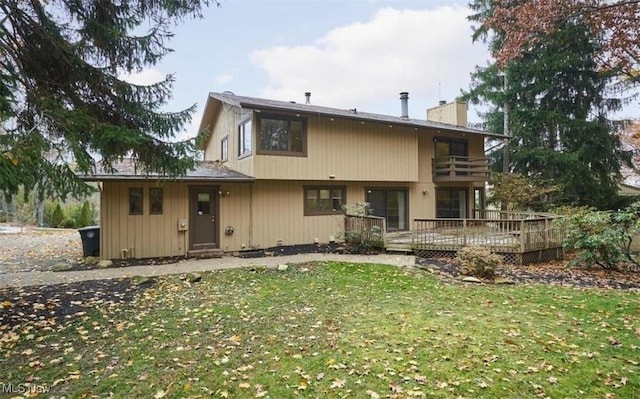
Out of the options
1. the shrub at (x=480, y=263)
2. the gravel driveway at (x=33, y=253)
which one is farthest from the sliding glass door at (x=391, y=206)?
the gravel driveway at (x=33, y=253)

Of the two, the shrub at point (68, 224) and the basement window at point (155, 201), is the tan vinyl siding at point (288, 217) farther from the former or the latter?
the shrub at point (68, 224)

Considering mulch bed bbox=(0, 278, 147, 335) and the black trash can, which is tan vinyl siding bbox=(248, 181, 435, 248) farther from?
mulch bed bbox=(0, 278, 147, 335)

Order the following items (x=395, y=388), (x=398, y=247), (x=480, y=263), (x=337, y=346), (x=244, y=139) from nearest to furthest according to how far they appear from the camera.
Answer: (x=395, y=388)
(x=337, y=346)
(x=480, y=263)
(x=398, y=247)
(x=244, y=139)

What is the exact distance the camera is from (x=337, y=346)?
14.1 feet

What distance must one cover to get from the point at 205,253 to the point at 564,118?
55.8 feet

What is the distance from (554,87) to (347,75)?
14.2 meters

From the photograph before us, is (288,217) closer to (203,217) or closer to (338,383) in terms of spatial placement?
(203,217)

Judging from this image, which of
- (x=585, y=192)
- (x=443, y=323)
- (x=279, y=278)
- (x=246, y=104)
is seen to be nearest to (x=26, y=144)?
(x=279, y=278)

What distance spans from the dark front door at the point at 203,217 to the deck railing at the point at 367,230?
15.2 feet

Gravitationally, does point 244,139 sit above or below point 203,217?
above

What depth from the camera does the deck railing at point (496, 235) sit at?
33.0 feet

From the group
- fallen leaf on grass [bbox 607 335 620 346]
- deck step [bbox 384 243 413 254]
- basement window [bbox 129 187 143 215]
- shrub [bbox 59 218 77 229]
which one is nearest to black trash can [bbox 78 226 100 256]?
basement window [bbox 129 187 143 215]

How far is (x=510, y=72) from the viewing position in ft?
58.7

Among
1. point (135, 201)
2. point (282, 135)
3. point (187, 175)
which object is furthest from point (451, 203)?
point (135, 201)
